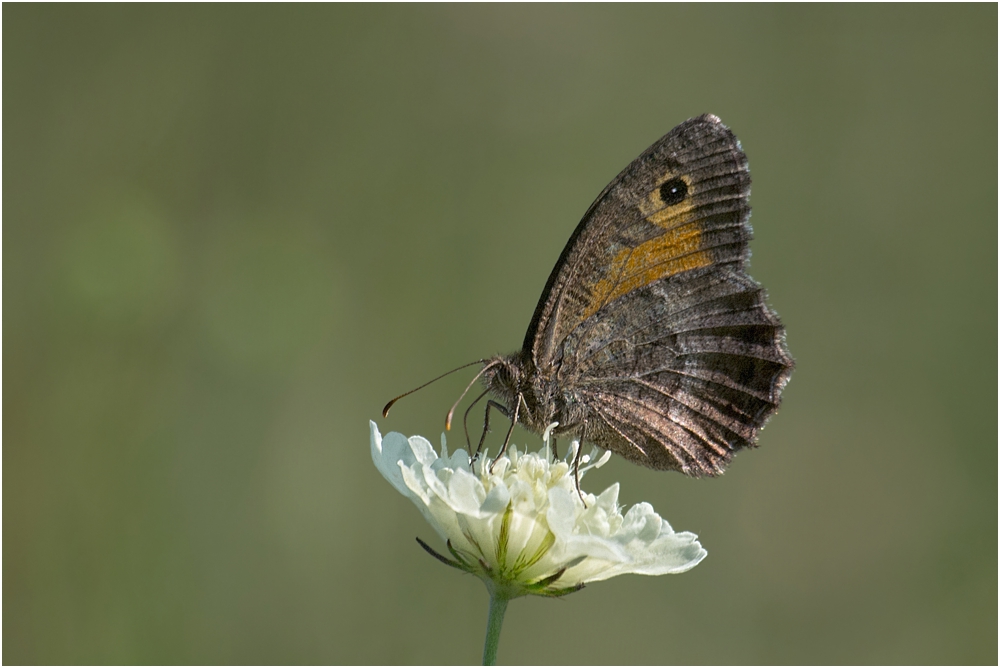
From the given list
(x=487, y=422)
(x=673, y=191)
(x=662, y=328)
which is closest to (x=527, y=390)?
(x=487, y=422)

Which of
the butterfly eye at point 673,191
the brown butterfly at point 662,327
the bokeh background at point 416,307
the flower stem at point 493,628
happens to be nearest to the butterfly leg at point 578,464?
the brown butterfly at point 662,327

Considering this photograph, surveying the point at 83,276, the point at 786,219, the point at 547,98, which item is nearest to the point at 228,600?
the point at 83,276

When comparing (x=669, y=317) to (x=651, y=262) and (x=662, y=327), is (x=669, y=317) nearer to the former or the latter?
(x=662, y=327)

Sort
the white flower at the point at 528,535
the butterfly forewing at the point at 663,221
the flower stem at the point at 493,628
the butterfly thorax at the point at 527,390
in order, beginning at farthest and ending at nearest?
1. the butterfly forewing at the point at 663,221
2. the butterfly thorax at the point at 527,390
3. the white flower at the point at 528,535
4. the flower stem at the point at 493,628

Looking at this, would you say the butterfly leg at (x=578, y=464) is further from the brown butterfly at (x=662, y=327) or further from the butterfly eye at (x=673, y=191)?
the butterfly eye at (x=673, y=191)

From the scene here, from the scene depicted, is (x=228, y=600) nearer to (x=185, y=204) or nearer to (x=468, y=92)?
(x=185, y=204)

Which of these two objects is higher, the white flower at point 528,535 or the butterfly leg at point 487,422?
the butterfly leg at point 487,422
